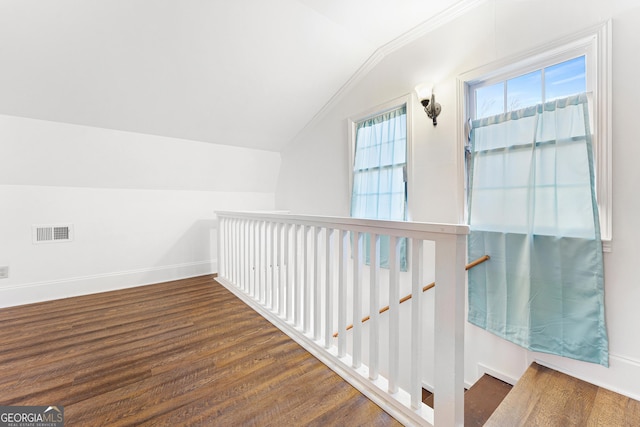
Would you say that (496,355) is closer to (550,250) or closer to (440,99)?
(550,250)

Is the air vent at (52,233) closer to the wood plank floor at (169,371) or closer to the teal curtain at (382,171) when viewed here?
the wood plank floor at (169,371)

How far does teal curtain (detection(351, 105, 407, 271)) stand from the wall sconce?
0.30 m

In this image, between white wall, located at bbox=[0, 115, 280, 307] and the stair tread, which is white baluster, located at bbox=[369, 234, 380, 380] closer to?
the stair tread

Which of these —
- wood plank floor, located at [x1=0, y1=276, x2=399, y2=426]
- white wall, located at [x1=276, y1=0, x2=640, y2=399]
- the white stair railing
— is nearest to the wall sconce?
white wall, located at [x1=276, y1=0, x2=640, y2=399]

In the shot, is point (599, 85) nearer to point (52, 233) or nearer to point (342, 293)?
point (342, 293)

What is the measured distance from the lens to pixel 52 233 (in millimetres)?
2873

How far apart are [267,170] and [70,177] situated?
2259 millimetres

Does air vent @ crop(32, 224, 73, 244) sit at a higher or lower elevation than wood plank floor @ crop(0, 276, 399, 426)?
higher

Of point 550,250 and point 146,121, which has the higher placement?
point 146,121

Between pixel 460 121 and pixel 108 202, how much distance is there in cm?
378

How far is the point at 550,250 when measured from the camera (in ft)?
5.81

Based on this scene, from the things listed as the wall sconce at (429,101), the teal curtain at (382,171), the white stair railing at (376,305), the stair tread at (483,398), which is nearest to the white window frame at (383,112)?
the teal curtain at (382,171)

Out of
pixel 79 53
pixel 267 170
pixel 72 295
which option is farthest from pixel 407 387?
pixel 79 53

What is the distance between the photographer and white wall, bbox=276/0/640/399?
1531 mm
